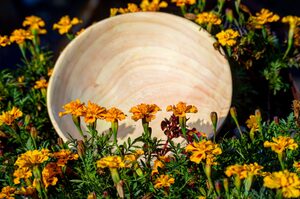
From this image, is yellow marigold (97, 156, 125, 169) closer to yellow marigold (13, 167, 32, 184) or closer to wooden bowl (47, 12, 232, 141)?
yellow marigold (13, 167, 32, 184)

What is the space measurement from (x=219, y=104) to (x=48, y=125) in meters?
0.45

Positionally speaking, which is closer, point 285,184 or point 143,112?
point 285,184

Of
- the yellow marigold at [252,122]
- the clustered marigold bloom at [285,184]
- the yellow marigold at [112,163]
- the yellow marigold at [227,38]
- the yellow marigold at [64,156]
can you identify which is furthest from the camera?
the yellow marigold at [227,38]

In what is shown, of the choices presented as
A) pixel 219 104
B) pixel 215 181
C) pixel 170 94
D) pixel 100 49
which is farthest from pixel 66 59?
pixel 215 181

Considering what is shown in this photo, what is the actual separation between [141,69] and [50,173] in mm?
623

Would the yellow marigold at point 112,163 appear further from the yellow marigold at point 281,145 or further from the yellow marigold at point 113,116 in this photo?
the yellow marigold at point 281,145

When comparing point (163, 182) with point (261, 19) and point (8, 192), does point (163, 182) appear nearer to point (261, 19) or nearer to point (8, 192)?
point (8, 192)

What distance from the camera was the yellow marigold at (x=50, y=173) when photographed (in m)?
1.40

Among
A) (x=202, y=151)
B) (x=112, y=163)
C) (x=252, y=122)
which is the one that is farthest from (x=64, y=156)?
(x=252, y=122)

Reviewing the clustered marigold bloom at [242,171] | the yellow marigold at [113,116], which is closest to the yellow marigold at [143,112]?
the yellow marigold at [113,116]

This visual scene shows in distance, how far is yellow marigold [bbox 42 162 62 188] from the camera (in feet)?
4.60

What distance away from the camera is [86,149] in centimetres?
149

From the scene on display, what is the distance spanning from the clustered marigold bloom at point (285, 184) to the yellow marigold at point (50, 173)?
435 millimetres

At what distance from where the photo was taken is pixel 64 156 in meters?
1.45
